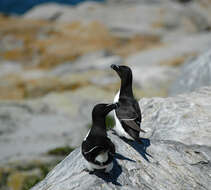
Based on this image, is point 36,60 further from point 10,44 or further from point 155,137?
point 155,137

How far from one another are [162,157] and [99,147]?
180 centimetres

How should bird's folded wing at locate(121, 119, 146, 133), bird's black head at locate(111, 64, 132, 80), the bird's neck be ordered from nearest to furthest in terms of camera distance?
bird's folded wing at locate(121, 119, 146, 133)
the bird's neck
bird's black head at locate(111, 64, 132, 80)

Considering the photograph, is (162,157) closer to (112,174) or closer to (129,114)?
(129,114)

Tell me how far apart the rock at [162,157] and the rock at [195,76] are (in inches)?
179

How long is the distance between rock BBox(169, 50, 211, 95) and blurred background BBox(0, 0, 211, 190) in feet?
0.27

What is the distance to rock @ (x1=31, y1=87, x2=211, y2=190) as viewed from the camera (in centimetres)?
653

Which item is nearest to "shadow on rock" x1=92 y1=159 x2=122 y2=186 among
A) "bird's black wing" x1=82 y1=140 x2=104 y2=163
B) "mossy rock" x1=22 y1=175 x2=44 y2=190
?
"bird's black wing" x1=82 y1=140 x2=104 y2=163

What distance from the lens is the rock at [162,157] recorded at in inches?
257

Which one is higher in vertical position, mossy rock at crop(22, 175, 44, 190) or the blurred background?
mossy rock at crop(22, 175, 44, 190)

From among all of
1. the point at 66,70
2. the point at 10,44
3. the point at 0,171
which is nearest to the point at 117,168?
the point at 0,171

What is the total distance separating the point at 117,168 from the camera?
6.73 meters

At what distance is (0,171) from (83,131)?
516cm

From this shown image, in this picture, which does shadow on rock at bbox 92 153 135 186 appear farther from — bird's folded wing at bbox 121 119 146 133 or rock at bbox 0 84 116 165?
rock at bbox 0 84 116 165

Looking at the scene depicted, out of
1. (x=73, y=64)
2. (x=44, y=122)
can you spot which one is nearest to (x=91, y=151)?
(x=44, y=122)
